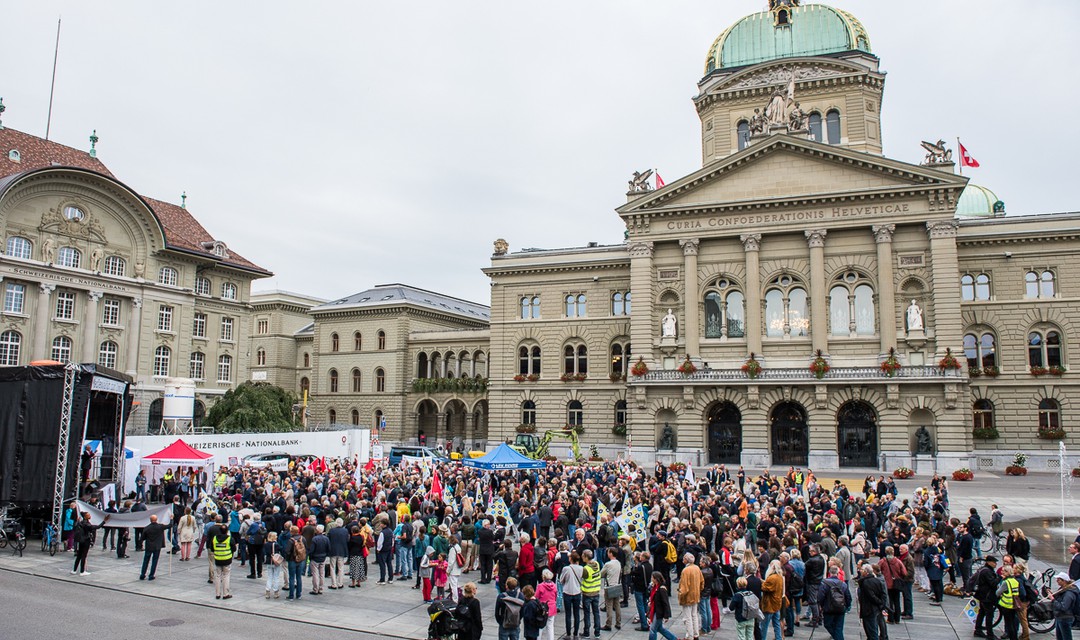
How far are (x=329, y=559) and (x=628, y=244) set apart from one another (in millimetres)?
36795

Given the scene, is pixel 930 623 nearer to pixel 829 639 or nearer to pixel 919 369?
pixel 829 639

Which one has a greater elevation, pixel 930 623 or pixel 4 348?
pixel 4 348

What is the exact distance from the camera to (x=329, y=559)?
62.3 ft

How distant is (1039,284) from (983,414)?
868 cm

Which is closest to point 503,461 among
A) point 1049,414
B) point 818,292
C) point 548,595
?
point 548,595

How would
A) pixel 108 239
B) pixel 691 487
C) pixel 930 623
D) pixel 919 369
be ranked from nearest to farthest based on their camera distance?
pixel 930 623, pixel 691 487, pixel 919 369, pixel 108 239

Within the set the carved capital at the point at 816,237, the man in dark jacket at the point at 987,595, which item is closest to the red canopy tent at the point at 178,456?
the man in dark jacket at the point at 987,595

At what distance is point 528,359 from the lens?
5894 cm

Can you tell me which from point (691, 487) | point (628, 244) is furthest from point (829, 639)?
point (628, 244)

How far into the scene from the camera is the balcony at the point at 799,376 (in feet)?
145

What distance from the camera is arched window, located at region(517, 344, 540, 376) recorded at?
58.8 m

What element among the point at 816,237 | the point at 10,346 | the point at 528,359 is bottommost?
the point at 10,346

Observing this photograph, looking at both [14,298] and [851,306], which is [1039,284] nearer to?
[851,306]

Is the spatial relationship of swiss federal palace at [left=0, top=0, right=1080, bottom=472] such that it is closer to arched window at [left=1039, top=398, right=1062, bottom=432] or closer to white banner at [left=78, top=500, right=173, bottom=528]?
arched window at [left=1039, top=398, right=1062, bottom=432]
